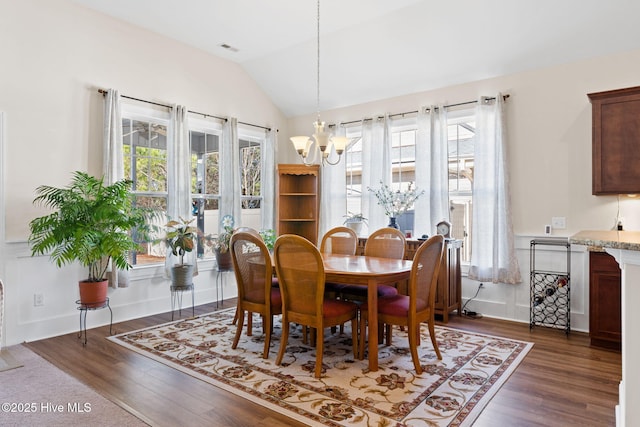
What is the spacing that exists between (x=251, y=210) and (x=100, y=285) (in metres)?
2.51

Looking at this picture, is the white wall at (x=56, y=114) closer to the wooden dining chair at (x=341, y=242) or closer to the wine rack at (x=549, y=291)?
the wooden dining chair at (x=341, y=242)

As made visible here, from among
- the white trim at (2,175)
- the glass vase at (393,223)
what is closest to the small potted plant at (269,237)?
the glass vase at (393,223)

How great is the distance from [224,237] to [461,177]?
3070 mm

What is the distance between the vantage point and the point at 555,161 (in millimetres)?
4254

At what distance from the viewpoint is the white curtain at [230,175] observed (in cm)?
548

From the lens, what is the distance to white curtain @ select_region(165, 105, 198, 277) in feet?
16.0

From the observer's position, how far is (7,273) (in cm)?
368

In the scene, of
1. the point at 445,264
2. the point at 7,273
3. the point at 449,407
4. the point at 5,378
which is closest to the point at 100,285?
the point at 7,273

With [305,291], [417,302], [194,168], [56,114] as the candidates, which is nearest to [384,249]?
[417,302]

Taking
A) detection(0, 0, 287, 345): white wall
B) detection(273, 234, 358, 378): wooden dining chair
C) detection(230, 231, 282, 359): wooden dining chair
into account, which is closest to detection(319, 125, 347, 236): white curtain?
detection(0, 0, 287, 345): white wall

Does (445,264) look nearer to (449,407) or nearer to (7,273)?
(449,407)

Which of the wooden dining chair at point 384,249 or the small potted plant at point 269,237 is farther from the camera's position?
the small potted plant at point 269,237

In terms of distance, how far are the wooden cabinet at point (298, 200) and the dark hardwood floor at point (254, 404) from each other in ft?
9.54

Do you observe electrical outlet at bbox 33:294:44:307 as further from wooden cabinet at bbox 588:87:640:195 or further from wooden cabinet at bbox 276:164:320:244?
wooden cabinet at bbox 588:87:640:195
